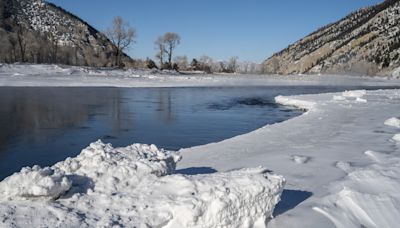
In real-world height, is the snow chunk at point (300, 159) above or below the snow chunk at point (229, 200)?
below

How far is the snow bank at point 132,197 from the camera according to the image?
389cm

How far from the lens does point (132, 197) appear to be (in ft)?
14.0

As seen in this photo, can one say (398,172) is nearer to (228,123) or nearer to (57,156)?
(57,156)

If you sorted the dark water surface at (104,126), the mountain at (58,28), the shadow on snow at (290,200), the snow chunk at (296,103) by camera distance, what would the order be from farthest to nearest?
the mountain at (58,28), the snow chunk at (296,103), the dark water surface at (104,126), the shadow on snow at (290,200)

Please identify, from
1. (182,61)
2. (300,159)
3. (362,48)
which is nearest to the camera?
(300,159)

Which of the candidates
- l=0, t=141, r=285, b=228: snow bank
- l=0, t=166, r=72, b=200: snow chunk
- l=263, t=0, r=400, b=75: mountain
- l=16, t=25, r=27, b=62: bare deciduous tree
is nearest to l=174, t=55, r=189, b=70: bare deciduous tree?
l=16, t=25, r=27, b=62: bare deciduous tree

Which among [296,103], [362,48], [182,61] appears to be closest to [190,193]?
[296,103]

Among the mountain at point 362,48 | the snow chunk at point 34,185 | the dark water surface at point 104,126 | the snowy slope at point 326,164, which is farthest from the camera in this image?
the mountain at point 362,48

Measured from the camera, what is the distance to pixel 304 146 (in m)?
8.92

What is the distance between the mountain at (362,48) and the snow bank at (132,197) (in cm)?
11376

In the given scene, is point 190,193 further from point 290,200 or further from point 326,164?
point 326,164

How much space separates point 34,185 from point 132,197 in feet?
3.19

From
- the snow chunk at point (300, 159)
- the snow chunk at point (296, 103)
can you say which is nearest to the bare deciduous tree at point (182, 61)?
the snow chunk at point (296, 103)

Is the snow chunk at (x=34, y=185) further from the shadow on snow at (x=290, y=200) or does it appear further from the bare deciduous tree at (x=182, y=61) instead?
the bare deciduous tree at (x=182, y=61)
